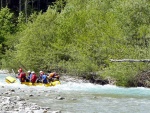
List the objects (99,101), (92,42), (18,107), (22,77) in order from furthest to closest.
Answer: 1. (92,42)
2. (22,77)
3. (99,101)
4. (18,107)

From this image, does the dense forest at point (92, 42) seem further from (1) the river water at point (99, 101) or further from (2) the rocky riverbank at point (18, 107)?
(2) the rocky riverbank at point (18, 107)

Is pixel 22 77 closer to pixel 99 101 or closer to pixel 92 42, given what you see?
pixel 92 42

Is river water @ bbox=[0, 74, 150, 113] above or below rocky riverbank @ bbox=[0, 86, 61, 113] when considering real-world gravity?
below

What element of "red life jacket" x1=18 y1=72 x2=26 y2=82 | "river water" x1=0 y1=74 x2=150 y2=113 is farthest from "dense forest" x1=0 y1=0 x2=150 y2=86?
"red life jacket" x1=18 y1=72 x2=26 y2=82

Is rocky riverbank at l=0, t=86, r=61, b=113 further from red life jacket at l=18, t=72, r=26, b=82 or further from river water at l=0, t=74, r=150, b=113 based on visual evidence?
red life jacket at l=18, t=72, r=26, b=82

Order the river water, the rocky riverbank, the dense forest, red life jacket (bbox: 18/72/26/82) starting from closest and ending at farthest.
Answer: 1. the rocky riverbank
2. the river water
3. the dense forest
4. red life jacket (bbox: 18/72/26/82)

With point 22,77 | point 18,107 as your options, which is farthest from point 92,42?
point 18,107

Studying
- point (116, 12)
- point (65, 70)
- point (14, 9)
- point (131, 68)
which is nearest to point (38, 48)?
point (65, 70)

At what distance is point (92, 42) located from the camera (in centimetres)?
2886

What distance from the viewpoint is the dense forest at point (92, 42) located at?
26312mm

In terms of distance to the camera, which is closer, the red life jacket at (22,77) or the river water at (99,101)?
the river water at (99,101)

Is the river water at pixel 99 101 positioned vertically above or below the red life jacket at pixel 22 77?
below

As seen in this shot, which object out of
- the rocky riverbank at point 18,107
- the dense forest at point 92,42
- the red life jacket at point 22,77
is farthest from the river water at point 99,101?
the red life jacket at point 22,77

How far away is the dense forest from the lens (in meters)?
26.3
